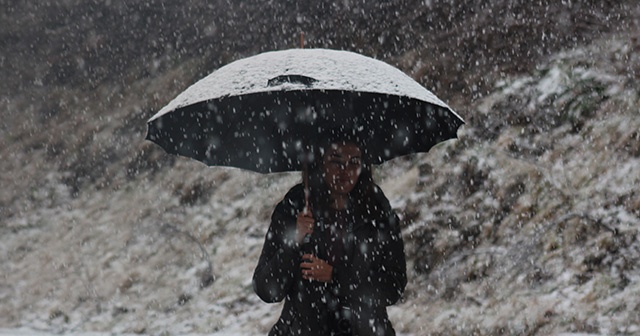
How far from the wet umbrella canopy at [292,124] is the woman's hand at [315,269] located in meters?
0.75

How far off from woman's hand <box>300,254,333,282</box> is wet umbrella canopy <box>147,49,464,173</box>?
0.75 m

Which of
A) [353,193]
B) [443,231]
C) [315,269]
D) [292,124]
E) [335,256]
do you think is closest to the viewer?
[315,269]

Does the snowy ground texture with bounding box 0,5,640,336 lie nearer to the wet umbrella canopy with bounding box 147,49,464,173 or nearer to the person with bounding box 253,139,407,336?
the wet umbrella canopy with bounding box 147,49,464,173

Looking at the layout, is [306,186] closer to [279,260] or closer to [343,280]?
[279,260]

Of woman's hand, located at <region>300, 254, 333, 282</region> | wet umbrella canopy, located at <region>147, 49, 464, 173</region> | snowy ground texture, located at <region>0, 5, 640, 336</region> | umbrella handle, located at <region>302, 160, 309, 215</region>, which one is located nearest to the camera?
woman's hand, located at <region>300, 254, 333, 282</region>

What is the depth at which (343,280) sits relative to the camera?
384 centimetres

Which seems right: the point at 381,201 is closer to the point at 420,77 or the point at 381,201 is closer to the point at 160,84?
the point at 420,77

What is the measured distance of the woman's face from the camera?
3930mm

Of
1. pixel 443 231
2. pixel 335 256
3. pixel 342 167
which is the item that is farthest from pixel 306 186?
pixel 443 231

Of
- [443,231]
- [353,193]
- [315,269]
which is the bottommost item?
[443,231]

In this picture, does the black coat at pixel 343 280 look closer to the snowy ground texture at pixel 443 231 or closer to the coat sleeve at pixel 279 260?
the coat sleeve at pixel 279 260

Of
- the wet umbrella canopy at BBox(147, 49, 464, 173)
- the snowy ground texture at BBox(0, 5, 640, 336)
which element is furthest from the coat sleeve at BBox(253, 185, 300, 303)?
the snowy ground texture at BBox(0, 5, 640, 336)

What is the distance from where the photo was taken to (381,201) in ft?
12.9

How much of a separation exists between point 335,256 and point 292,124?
2.97 feet
